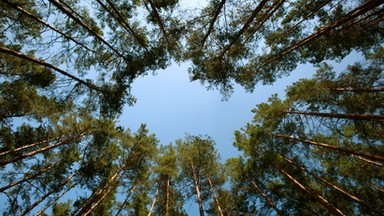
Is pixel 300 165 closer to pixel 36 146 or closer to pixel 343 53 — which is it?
pixel 343 53

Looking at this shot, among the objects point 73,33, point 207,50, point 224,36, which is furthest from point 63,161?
point 224,36

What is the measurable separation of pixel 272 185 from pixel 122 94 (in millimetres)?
8164

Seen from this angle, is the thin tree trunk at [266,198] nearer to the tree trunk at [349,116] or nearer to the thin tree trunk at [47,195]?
the tree trunk at [349,116]

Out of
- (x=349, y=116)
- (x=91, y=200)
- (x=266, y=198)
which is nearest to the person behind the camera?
(x=349, y=116)

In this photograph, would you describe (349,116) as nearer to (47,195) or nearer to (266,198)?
(266,198)

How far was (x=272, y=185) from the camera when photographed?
1070 cm

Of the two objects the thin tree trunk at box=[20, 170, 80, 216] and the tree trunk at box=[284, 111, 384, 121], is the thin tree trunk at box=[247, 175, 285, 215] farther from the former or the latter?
the thin tree trunk at box=[20, 170, 80, 216]

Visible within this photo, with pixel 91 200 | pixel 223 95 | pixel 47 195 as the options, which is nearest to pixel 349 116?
pixel 223 95

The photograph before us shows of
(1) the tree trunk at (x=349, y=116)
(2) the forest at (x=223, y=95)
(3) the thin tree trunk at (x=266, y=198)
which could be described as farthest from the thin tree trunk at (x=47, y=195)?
(1) the tree trunk at (x=349, y=116)

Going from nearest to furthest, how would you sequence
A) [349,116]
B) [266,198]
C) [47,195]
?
[349,116], [47,195], [266,198]

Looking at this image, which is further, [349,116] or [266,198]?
[266,198]

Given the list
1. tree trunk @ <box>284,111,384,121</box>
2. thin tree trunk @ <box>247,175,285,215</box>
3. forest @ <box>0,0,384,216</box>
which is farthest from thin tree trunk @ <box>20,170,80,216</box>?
tree trunk @ <box>284,111,384,121</box>

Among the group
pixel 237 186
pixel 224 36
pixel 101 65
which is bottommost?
pixel 237 186

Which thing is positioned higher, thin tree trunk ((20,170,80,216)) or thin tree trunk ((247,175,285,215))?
thin tree trunk ((20,170,80,216))
